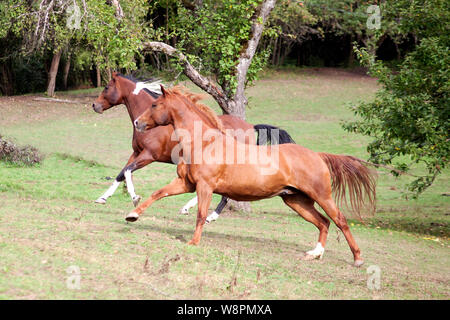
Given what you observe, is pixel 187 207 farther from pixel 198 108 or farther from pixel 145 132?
pixel 198 108

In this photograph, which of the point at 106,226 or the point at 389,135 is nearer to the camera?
the point at 106,226

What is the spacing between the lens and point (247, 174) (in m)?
8.77

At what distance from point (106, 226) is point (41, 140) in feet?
Result: 57.3

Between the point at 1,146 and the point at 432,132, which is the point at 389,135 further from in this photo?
the point at 1,146

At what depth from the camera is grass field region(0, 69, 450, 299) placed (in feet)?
20.9

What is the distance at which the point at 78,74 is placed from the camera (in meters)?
45.0

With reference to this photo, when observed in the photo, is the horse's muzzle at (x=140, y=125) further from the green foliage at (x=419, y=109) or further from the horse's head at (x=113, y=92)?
the green foliage at (x=419, y=109)

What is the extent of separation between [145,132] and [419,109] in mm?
6232

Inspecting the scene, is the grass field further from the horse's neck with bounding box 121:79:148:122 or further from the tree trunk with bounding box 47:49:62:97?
the tree trunk with bounding box 47:49:62:97

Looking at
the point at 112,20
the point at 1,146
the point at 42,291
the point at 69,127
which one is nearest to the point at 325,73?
the point at 69,127

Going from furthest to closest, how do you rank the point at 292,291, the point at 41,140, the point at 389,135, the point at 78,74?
the point at 78,74
the point at 41,140
the point at 389,135
the point at 292,291

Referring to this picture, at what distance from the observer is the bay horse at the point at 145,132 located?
1197 cm

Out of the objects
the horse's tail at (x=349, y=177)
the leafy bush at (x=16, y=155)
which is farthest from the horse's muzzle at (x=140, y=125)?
the leafy bush at (x=16, y=155)

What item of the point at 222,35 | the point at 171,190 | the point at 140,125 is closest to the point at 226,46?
the point at 222,35
